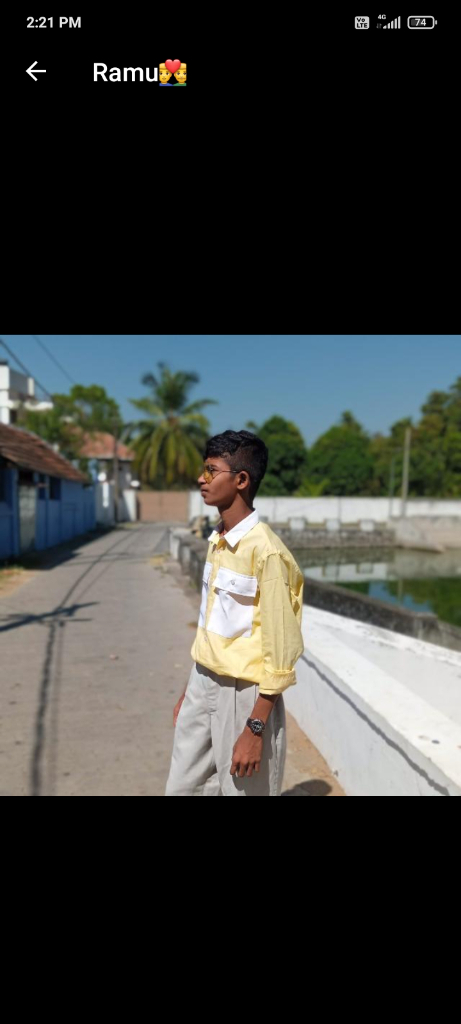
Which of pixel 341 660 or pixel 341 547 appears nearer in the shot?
pixel 341 660

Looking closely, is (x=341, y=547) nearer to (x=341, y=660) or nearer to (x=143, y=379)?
(x=143, y=379)

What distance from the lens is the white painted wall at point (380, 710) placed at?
6.87ft

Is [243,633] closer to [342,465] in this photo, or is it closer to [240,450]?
[240,450]

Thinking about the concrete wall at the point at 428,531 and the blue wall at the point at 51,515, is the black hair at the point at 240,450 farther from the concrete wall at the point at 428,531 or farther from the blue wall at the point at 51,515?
the concrete wall at the point at 428,531

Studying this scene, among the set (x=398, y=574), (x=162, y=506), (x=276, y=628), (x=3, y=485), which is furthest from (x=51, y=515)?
(x=162, y=506)

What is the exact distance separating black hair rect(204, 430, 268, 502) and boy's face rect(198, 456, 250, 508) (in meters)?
0.01

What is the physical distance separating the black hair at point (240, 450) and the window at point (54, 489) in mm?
15422

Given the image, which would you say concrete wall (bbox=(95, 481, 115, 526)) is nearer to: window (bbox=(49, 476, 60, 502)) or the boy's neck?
window (bbox=(49, 476, 60, 502))

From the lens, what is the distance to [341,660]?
10.6 ft

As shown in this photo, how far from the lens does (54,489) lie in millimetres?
17219

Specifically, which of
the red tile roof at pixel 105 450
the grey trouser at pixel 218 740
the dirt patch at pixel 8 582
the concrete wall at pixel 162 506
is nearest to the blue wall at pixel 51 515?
the dirt patch at pixel 8 582

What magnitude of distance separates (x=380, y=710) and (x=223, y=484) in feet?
4.00
